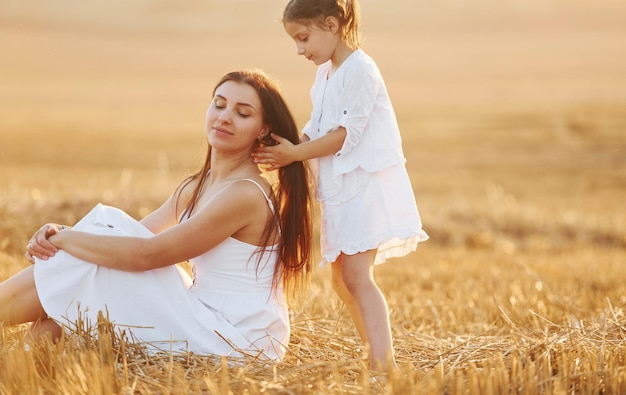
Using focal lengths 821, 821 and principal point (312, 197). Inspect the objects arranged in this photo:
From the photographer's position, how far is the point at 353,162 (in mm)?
3832

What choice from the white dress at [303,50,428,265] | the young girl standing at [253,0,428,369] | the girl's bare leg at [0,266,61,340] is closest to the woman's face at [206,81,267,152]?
the young girl standing at [253,0,428,369]

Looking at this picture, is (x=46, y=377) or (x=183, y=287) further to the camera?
(x=183, y=287)

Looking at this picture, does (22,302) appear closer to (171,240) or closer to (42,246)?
(42,246)

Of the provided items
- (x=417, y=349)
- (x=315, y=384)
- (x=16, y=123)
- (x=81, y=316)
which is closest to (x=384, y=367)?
(x=417, y=349)

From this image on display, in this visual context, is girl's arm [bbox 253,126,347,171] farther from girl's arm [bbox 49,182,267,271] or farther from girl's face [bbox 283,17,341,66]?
girl's face [bbox 283,17,341,66]

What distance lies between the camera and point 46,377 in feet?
9.37

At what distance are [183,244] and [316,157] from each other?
0.81 meters

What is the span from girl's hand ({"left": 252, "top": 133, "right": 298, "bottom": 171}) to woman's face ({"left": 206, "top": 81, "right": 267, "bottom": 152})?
82mm

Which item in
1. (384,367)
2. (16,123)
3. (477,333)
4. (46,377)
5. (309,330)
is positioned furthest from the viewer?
(16,123)

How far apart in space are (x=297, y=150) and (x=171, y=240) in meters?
0.73

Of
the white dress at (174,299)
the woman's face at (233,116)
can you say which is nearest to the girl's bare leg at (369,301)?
the white dress at (174,299)

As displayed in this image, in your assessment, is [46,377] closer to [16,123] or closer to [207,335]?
[207,335]

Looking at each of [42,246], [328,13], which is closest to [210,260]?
[42,246]

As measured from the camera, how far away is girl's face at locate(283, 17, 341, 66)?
12.8ft
